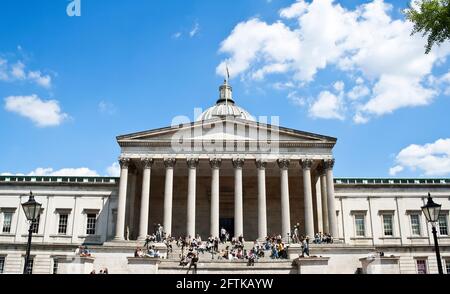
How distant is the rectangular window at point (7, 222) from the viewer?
2012 inches

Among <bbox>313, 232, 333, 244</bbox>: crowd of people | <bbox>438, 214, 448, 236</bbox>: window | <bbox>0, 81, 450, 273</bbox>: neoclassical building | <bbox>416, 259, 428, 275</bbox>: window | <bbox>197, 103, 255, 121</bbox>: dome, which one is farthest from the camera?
<bbox>197, 103, 255, 121</bbox>: dome

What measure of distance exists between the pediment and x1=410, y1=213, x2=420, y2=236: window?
15.1 meters

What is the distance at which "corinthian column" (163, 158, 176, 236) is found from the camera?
42.6m

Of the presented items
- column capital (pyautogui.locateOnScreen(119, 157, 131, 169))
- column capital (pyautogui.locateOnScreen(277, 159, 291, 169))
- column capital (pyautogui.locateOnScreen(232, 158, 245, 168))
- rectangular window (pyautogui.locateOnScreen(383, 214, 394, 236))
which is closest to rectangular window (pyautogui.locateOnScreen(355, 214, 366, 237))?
rectangular window (pyautogui.locateOnScreen(383, 214, 394, 236))

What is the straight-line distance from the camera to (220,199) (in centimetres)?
5103

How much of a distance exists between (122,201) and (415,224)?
3240 centimetres

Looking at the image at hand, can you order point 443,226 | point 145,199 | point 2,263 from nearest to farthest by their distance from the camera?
point 145,199, point 2,263, point 443,226

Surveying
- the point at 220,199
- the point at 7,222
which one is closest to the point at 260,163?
the point at 220,199

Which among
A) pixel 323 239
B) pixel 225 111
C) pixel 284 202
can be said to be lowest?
pixel 323 239

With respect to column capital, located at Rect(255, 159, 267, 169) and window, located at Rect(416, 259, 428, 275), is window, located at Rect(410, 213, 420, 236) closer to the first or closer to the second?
window, located at Rect(416, 259, 428, 275)

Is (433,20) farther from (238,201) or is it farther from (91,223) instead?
(91,223)

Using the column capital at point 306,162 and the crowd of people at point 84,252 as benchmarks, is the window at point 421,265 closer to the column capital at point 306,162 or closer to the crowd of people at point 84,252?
the column capital at point 306,162
